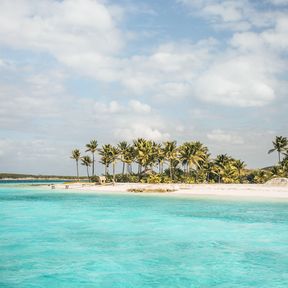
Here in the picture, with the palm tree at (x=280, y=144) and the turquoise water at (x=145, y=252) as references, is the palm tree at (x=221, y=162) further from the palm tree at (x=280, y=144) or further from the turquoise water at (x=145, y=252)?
the turquoise water at (x=145, y=252)

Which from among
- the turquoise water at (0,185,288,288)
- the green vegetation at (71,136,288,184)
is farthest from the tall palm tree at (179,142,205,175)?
the turquoise water at (0,185,288,288)

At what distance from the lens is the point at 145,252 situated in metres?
18.3

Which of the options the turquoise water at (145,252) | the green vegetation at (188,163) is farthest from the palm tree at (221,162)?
the turquoise water at (145,252)

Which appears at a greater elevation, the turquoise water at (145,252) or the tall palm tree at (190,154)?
the tall palm tree at (190,154)

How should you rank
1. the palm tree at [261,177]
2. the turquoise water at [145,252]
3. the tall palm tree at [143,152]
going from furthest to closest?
the tall palm tree at [143,152] → the palm tree at [261,177] → the turquoise water at [145,252]

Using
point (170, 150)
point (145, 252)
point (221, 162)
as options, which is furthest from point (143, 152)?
point (145, 252)

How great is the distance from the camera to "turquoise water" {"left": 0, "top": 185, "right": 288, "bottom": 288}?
13.9 meters

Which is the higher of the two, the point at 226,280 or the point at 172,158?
the point at 172,158

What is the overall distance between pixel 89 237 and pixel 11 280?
9.01 m

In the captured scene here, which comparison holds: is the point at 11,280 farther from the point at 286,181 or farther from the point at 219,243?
the point at 286,181

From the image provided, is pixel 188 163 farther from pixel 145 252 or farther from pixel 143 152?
pixel 145 252

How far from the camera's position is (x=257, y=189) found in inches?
2483

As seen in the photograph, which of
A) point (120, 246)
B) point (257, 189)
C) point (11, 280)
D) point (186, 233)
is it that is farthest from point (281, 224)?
point (257, 189)

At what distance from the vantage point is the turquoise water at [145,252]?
1388cm
